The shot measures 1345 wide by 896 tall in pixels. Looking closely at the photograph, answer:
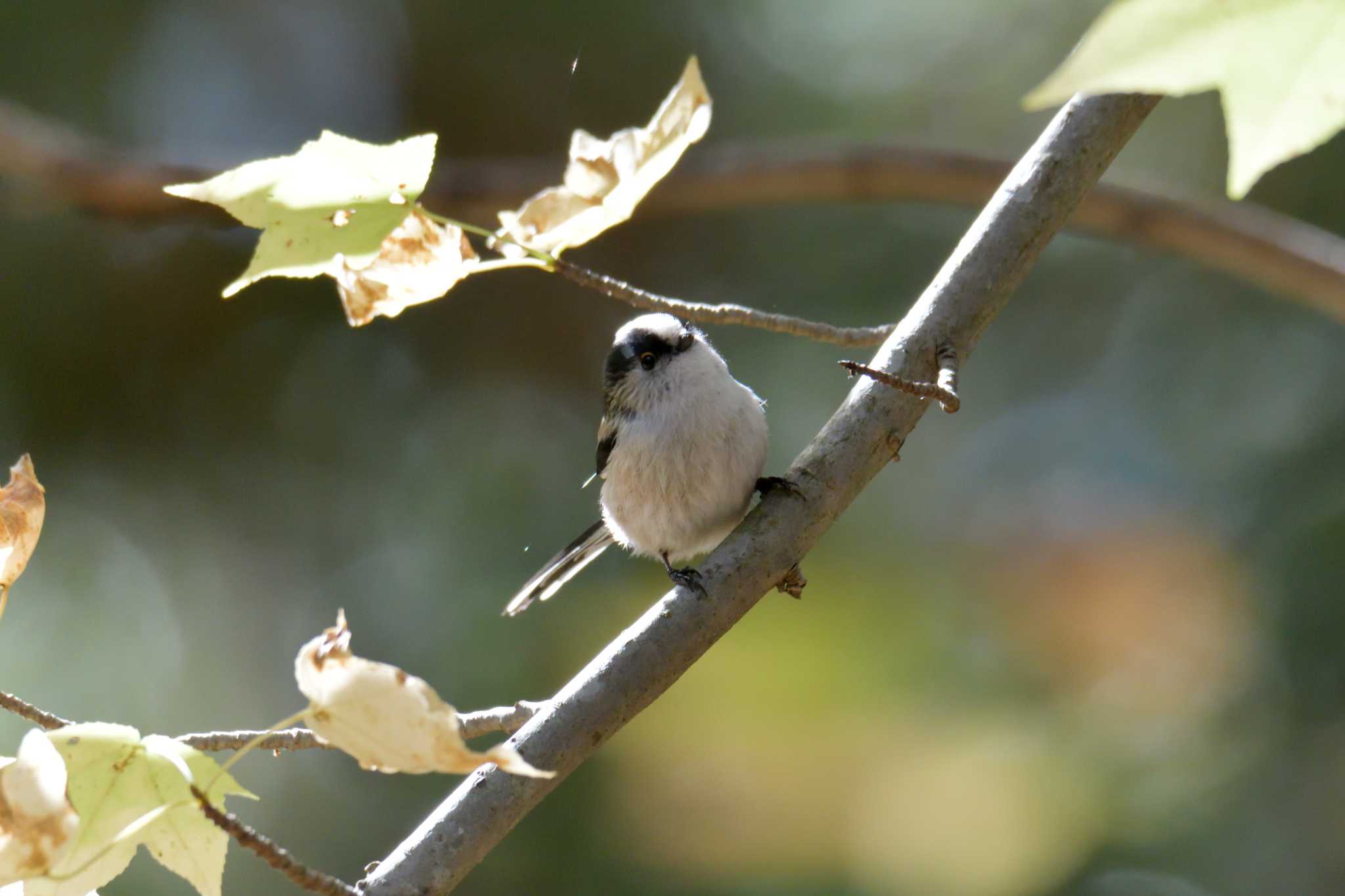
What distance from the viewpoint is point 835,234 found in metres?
4.33

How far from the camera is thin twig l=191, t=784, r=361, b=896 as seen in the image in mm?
856

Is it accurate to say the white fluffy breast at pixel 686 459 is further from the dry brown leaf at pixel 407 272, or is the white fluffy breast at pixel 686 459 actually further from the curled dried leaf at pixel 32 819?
the curled dried leaf at pixel 32 819

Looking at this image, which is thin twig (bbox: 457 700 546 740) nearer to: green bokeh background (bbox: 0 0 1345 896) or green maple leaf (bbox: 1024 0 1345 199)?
green maple leaf (bbox: 1024 0 1345 199)

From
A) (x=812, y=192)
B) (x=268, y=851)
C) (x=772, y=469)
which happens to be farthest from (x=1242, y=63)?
(x=772, y=469)

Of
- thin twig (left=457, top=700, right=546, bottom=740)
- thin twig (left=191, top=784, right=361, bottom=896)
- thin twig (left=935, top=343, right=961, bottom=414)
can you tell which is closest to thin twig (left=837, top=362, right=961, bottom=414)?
thin twig (left=935, top=343, right=961, bottom=414)

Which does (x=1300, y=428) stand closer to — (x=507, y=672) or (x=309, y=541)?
(x=507, y=672)

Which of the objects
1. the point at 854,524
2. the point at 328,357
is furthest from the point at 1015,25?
the point at 328,357

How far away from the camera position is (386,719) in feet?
2.59

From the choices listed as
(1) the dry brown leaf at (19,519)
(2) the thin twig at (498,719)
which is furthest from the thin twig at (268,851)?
(2) the thin twig at (498,719)

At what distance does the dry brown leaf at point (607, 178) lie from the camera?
3.43 feet

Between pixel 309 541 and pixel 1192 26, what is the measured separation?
→ 3.42m

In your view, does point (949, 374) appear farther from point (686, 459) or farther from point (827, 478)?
point (686, 459)

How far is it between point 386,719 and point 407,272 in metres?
0.51

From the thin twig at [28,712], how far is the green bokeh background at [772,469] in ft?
6.12
